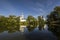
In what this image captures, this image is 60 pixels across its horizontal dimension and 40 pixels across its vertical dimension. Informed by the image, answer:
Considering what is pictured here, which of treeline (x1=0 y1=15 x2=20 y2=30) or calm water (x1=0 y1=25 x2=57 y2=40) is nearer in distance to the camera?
calm water (x1=0 y1=25 x2=57 y2=40)

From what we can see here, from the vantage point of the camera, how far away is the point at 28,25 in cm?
1552

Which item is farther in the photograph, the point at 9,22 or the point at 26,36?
the point at 9,22

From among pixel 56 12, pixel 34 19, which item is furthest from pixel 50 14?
pixel 34 19

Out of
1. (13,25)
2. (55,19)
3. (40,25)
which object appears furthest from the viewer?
(40,25)

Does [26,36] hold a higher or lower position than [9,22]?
lower

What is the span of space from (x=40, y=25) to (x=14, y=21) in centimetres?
294

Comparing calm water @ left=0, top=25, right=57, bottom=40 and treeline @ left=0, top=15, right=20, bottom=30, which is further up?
treeline @ left=0, top=15, right=20, bottom=30

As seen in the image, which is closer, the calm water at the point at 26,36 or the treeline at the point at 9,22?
the calm water at the point at 26,36

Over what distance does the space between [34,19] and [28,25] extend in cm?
98

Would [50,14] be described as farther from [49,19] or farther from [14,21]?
[14,21]

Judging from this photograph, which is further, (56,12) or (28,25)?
(28,25)

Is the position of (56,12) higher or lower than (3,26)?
higher

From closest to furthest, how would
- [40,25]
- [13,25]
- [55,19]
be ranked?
[55,19], [13,25], [40,25]

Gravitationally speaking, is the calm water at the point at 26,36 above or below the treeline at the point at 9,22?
below
